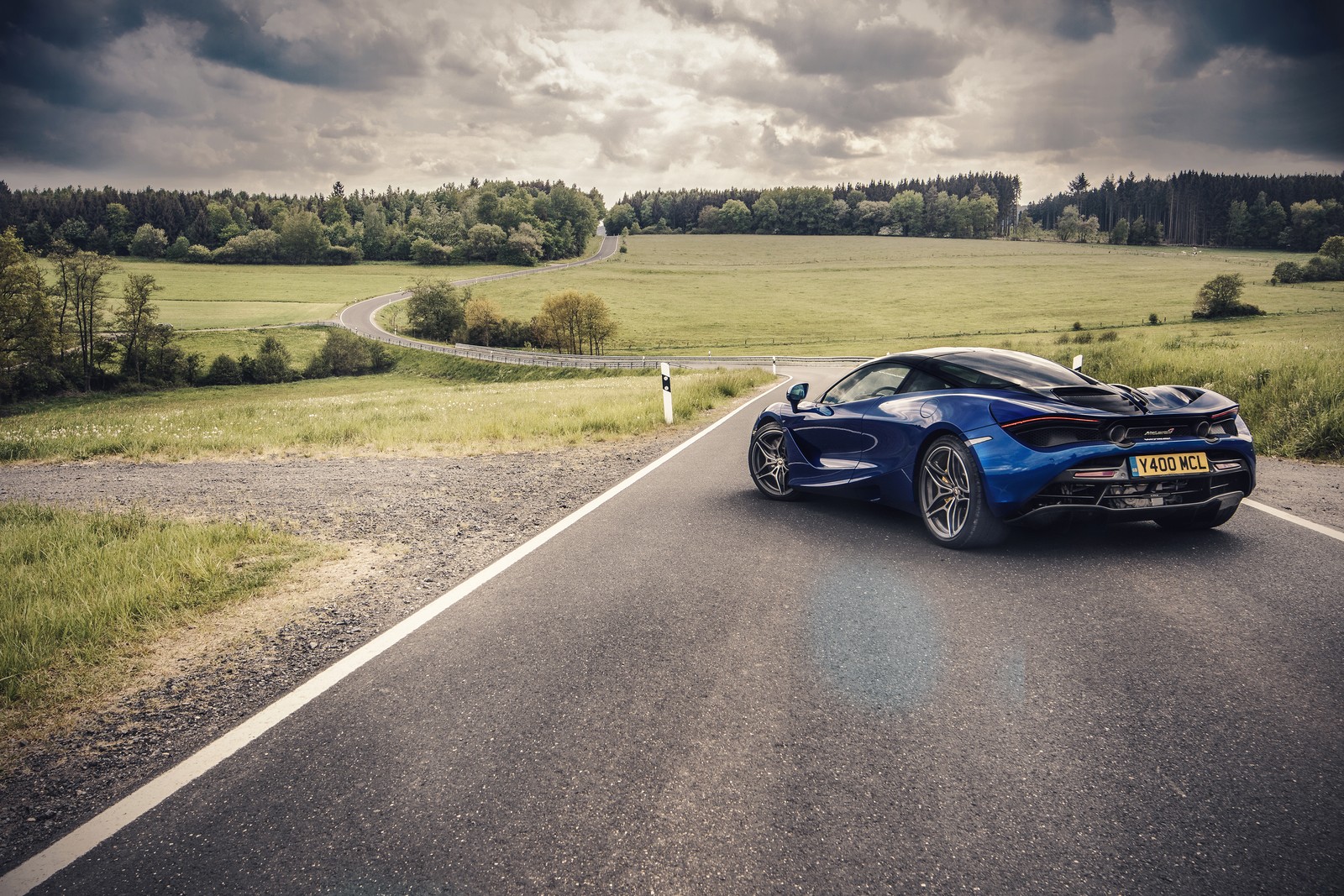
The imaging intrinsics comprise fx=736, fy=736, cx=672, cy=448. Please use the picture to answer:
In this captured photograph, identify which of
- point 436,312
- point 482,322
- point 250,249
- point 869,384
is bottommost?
point 869,384

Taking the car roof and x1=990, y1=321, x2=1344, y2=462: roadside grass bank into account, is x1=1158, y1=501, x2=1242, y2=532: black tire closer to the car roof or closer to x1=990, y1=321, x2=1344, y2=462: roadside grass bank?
the car roof

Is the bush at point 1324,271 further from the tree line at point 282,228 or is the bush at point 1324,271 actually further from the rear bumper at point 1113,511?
the tree line at point 282,228

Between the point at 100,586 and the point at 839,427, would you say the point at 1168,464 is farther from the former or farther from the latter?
the point at 100,586

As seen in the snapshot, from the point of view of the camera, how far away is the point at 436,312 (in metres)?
73.8

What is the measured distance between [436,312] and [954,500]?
245ft

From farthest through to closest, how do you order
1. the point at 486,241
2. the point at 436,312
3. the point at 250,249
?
the point at 486,241 < the point at 250,249 < the point at 436,312

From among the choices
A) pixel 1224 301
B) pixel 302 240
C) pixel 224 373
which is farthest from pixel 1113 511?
pixel 302 240

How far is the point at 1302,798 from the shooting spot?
220 centimetres

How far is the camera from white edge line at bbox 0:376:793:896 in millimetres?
2117

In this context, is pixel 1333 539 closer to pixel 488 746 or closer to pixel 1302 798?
pixel 1302 798

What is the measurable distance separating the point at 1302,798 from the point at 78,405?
5935cm

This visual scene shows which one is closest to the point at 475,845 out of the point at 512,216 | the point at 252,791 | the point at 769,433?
the point at 252,791

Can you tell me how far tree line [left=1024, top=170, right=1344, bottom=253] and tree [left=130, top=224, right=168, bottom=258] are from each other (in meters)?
160

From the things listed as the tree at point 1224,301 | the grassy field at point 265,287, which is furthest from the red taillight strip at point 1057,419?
the grassy field at point 265,287
